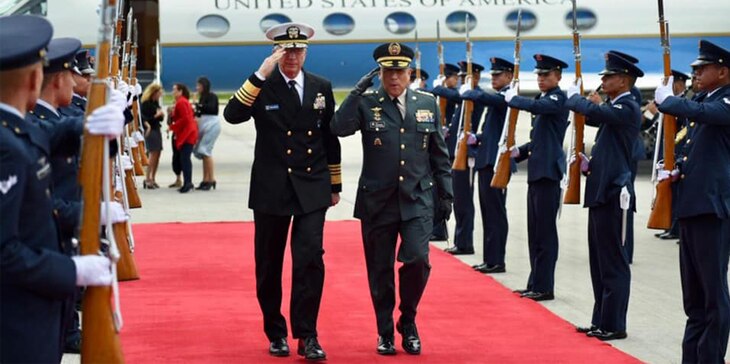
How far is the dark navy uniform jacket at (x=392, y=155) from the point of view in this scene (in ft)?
22.6

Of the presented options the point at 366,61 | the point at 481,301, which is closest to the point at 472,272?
the point at 481,301

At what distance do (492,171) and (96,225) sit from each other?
665 centimetres

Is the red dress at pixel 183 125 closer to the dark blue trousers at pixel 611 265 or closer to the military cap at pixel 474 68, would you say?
the military cap at pixel 474 68

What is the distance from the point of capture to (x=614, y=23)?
21.0 meters

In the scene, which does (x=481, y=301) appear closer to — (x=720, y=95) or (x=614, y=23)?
(x=720, y=95)

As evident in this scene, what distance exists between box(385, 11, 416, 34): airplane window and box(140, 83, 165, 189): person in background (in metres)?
5.01

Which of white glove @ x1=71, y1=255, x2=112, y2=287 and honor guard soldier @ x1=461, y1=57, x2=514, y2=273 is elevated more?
white glove @ x1=71, y1=255, x2=112, y2=287

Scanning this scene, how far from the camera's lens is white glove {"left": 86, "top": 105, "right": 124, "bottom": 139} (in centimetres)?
377

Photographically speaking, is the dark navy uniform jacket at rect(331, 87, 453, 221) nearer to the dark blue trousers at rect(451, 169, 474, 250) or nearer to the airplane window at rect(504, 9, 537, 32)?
the dark blue trousers at rect(451, 169, 474, 250)

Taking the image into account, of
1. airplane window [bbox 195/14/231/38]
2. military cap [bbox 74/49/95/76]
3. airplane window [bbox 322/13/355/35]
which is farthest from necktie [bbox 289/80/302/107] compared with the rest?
airplane window [bbox 322/13/355/35]

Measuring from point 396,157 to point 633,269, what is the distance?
13.5ft

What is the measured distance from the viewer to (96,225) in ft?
12.7

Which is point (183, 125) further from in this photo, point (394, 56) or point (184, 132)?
point (394, 56)

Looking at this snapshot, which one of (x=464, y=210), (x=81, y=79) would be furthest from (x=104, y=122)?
(x=464, y=210)
